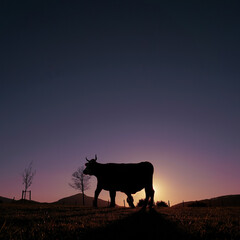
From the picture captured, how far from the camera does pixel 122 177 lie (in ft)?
50.9

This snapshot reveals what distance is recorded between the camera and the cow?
1342cm

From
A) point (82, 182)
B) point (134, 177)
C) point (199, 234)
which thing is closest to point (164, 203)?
point (134, 177)

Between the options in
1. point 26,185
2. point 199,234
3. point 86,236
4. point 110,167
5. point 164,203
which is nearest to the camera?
point 86,236

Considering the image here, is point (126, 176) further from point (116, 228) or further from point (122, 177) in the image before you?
point (116, 228)

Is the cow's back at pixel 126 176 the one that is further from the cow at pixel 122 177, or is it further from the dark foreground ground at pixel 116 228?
the dark foreground ground at pixel 116 228

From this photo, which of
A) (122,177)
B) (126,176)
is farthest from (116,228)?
(122,177)

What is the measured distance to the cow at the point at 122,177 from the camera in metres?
13.4

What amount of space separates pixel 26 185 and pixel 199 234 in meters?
47.8

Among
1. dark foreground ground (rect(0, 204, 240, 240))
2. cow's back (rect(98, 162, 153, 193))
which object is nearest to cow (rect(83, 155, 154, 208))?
cow's back (rect(98, 162, 153, 193))

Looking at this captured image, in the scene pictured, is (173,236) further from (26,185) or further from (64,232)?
(26,185)

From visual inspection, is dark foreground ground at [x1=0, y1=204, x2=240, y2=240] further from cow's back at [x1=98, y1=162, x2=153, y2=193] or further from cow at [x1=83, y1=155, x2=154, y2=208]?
cow's back at [x1=98, y1=162, x2=153, y2=193]

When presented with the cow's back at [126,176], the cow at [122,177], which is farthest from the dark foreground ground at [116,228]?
the cow's back at [126,176]

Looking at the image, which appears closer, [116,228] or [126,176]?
[116,228]

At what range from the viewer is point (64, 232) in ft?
12.6
